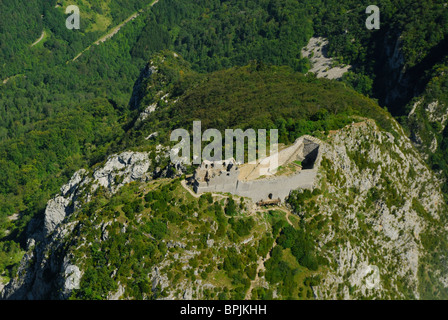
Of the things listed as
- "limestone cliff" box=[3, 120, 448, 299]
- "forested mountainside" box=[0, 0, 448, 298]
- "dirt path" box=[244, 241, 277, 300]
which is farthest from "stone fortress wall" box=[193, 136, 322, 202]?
"dirt path" box=[244, 241, 277, 300]

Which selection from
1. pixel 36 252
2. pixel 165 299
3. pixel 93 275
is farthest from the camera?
pixel 36 252

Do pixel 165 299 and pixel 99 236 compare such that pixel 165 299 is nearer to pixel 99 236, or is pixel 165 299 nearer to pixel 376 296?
pixel 99 236

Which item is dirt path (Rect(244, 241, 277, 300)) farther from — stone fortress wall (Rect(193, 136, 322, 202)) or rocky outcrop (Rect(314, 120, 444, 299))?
stone fortress wall (Rect(193, 136, 322, 202))

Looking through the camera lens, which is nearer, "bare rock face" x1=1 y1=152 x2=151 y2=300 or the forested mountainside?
"bare rock face" x1=1 y1=152 x2=151 y2=300

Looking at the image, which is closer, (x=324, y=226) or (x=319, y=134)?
(x=324, y=226)

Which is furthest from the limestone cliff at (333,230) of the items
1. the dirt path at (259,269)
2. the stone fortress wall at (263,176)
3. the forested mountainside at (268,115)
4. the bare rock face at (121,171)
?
the stone fortress wall at (263,176)

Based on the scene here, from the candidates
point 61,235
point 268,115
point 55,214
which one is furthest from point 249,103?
point 61,235

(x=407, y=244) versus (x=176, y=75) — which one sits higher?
(x=176, y=75)

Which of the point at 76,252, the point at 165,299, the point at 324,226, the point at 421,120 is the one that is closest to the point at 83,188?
the point at 76,252
